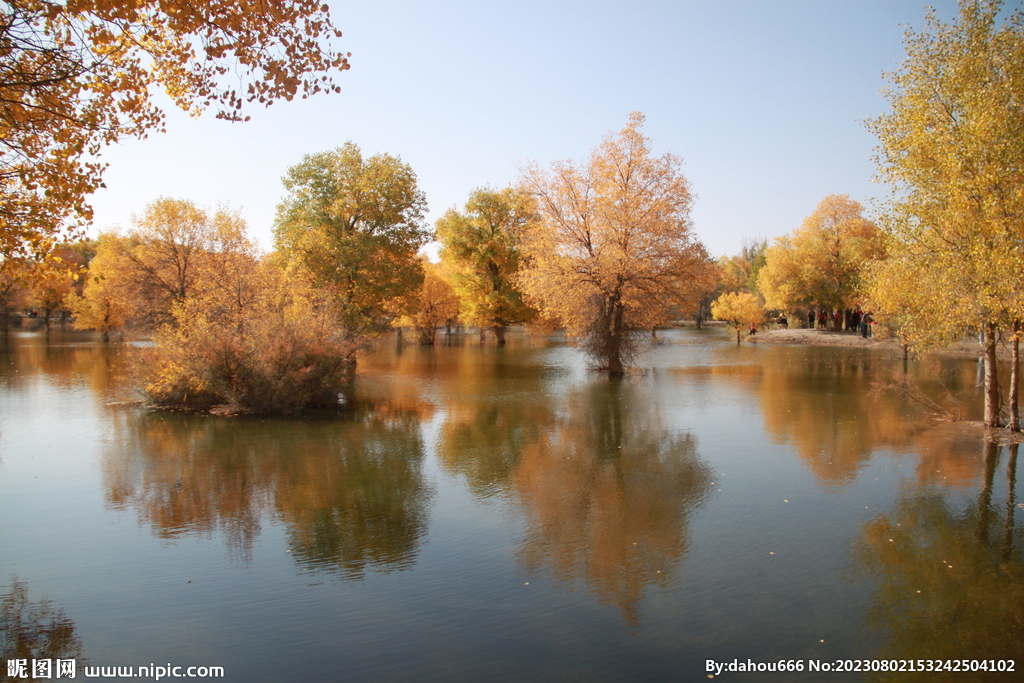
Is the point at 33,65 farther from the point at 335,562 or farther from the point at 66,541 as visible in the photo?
the point at 335,562

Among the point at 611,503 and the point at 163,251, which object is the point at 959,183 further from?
the point at 163,251

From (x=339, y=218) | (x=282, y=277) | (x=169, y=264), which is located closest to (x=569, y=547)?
(x=282, y=277)

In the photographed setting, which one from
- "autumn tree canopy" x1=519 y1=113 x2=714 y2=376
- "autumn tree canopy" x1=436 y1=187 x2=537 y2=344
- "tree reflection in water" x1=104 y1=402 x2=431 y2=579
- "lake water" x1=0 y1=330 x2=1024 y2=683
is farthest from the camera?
"autumn tree canopy" x1=436 y1=187 x2=537 y2=344

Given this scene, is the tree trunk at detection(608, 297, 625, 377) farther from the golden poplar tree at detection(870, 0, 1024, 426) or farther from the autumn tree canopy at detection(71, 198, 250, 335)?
the autumn tree canopy at detection(71, 198, 250, 335)

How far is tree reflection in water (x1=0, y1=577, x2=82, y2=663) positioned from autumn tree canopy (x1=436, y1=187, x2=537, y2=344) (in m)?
38.0

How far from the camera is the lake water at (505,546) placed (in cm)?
529

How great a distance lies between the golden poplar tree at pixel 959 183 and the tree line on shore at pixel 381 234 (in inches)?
1.3

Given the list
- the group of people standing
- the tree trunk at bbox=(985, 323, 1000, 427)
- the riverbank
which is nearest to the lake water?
the tree trunk at bbox=(985, 323, 1000, 427)

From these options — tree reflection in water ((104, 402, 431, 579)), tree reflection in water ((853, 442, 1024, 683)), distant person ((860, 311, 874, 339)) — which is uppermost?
distant person ((860, 311, 874, 339))

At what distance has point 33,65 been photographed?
7047 millimetres

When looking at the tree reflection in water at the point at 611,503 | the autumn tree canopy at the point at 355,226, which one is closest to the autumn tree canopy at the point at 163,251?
the autumn tree canopy at the point at 355,226

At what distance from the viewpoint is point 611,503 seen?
912 centimetres

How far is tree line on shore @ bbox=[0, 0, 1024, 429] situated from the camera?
6973 millimetres

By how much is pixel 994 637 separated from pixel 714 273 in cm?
2020
